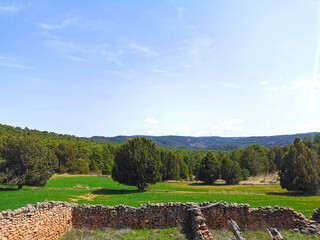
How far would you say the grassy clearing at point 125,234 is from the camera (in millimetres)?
12211

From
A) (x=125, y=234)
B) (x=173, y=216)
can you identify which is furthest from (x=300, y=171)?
(x=125, y=234)

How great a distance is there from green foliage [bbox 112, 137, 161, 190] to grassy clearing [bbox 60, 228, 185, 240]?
2021 centimetres

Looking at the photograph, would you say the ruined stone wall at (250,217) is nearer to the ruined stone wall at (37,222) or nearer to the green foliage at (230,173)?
the ruined stone wall at (37,222)

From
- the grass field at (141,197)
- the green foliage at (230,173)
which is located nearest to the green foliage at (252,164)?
the green foliage at (230,173)

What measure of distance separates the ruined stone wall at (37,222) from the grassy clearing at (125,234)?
77 cm

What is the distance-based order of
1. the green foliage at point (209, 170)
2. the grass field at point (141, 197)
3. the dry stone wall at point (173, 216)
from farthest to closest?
the green foliage at point (209, 170), the grass field at point (141, 197), the dry stone wall at point (173, 216)

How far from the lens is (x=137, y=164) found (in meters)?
33.9

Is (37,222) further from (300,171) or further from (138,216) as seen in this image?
(300,171)

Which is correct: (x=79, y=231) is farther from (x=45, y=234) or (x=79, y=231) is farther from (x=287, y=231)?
(x=287, y=231)

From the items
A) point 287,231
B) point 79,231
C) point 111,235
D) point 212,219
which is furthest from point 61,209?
point 287,231

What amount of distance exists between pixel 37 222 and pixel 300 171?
38224 millimetres

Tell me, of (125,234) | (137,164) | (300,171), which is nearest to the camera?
(125,234)

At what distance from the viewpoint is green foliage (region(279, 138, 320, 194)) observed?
117 ft

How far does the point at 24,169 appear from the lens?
3628cm
